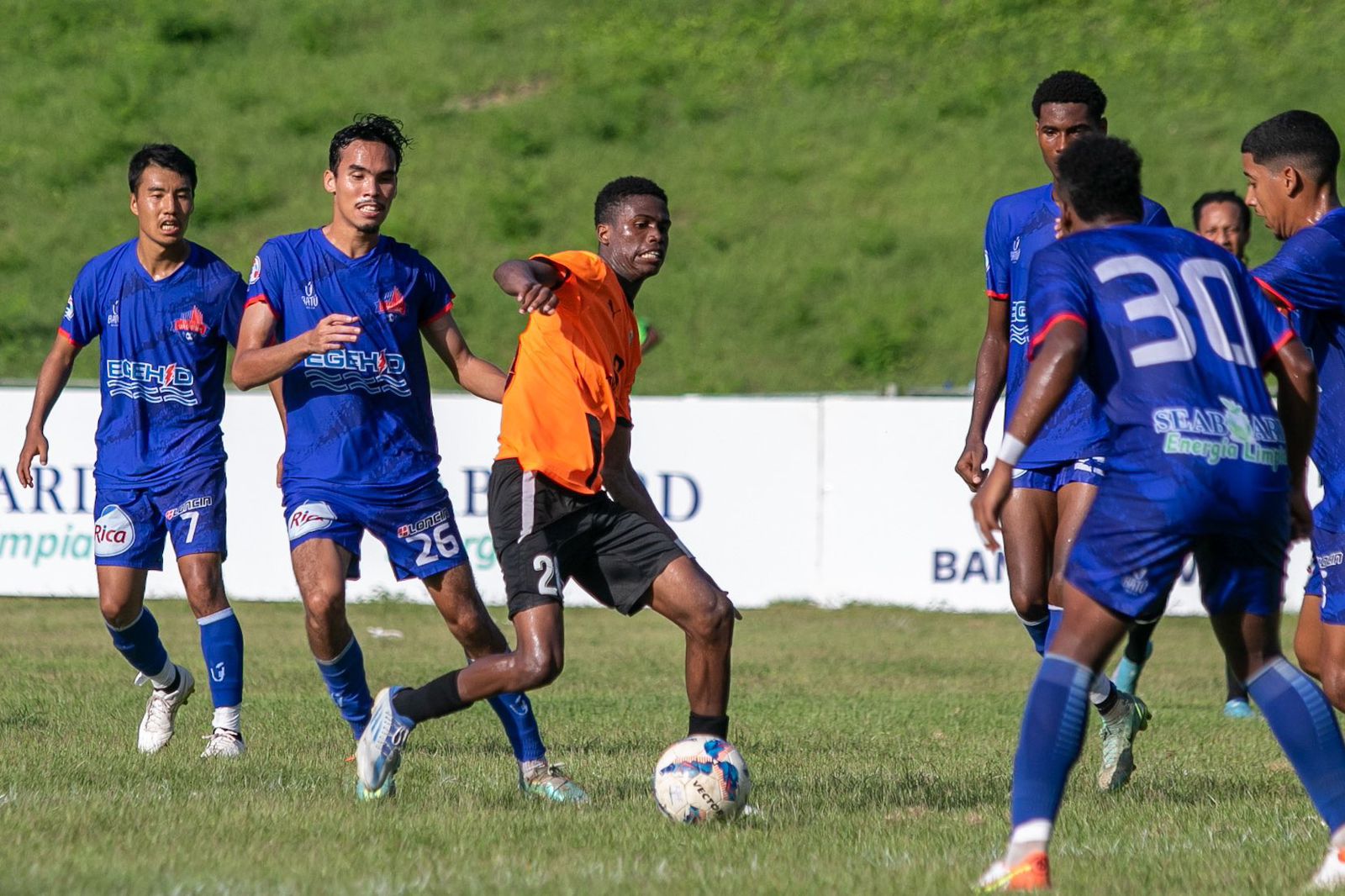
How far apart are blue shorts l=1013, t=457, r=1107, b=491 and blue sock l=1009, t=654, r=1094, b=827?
2231 millimetres

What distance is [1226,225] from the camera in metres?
10.3

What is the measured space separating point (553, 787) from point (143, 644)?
2501mm

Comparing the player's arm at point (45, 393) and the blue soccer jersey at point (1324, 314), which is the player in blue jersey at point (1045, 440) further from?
the player's arm at point (45, 393)

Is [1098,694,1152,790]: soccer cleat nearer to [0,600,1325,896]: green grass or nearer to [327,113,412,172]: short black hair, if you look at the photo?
[0,600,1325,896]: green grass

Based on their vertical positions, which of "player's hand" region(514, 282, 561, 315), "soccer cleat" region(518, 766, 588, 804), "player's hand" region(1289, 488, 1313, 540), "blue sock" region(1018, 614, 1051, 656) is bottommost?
"soccer cleat" region(518, 766, 588, 804)

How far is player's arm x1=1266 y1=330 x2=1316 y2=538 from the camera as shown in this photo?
15.9 ft

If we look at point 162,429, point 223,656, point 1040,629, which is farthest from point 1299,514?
point 162,429

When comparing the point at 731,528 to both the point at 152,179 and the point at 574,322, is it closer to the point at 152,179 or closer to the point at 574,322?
the point at 152,179

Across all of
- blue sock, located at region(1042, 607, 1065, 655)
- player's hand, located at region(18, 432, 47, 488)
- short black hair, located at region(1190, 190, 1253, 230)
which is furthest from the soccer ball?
short black hair, located at region(1190, 190, 1253, 230)

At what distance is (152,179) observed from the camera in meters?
7.66

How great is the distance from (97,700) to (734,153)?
2070 cm

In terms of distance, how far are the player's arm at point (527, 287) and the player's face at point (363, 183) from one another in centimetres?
103

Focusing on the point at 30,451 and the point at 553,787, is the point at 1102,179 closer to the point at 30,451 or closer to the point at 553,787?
the point at 553,787

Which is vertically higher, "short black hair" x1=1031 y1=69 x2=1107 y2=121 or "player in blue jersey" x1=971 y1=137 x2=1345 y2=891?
"short black hair" x1=1031 y1=69 x2=1107 y2=121
